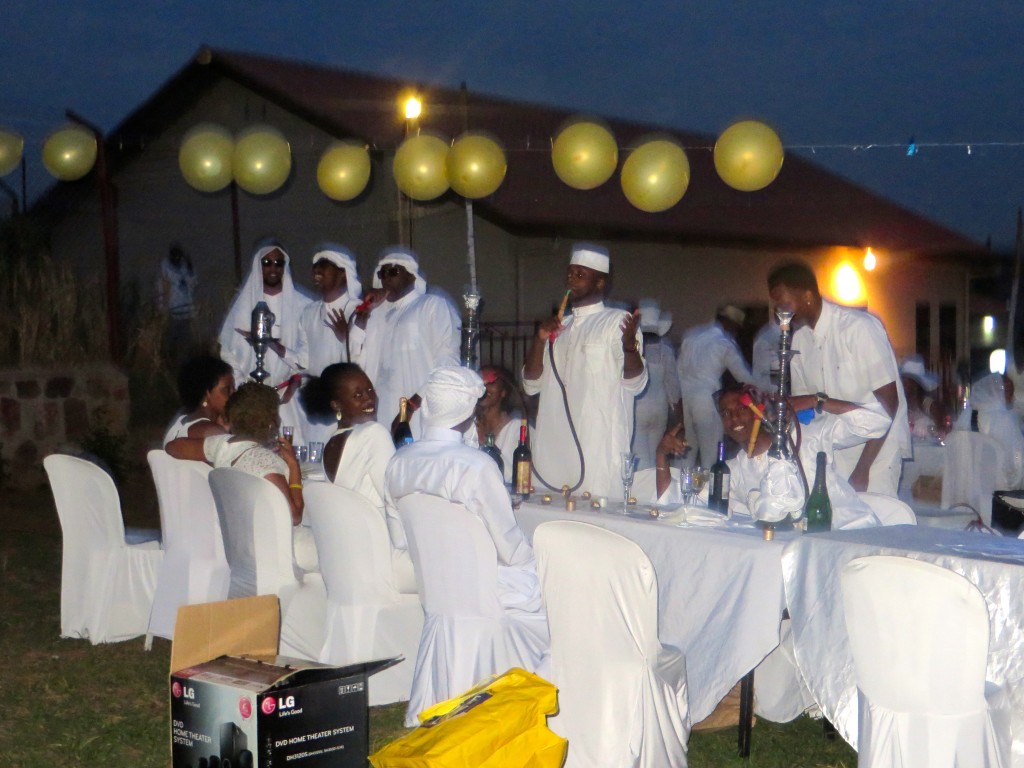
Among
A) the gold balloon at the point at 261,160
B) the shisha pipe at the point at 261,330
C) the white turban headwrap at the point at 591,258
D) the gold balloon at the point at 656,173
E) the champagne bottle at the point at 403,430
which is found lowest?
the champagne bottle at the point at 403,430

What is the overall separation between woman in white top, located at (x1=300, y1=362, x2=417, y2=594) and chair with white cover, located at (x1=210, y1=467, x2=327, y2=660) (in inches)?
11.8

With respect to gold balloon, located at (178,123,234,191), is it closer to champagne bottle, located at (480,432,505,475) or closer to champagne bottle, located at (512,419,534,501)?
champagne bottle, located at (480,432,505,475)

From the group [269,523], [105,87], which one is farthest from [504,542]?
[105,87]

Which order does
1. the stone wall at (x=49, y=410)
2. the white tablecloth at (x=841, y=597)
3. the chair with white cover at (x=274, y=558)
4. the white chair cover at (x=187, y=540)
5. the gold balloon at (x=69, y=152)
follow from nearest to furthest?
the white tablecloth at (x=841, y=597), the chair with white cover at (x=274, y=558), the white chair cover at (x=187, y=540), the gold balloon at (x=69, y=152), the stone wall at (x=49, y=410)

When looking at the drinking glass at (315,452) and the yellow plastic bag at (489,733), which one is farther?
the drinking glass at (315,452)

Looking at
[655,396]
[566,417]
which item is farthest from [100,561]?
[655,396]

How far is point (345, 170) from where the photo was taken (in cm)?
827

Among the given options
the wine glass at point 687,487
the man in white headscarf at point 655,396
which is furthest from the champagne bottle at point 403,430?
the man in white headscarf at point 655,396

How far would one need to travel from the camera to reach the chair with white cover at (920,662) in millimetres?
3244

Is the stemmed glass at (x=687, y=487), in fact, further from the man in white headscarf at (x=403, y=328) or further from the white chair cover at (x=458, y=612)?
the man in white headscarf at (x=403, y=328)

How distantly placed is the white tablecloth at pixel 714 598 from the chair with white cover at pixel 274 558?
1482 mm

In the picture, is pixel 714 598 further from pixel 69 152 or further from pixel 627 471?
pixel 69 152

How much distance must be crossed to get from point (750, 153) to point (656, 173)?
0.58 meters

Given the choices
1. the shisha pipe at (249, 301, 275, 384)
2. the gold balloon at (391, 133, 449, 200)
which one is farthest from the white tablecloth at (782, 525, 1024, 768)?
the gold balloon at (391, 133, 449, 200)
